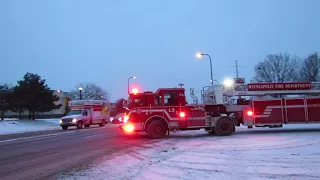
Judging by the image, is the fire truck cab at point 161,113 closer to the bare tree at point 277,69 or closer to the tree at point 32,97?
the tree at point 32,97

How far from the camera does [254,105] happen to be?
21359 millimetres

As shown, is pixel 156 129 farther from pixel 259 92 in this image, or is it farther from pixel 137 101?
pixel 259 92

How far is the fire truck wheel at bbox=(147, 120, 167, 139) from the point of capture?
19391 millimetres

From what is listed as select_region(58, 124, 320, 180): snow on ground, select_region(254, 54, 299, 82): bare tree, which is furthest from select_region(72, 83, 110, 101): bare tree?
select_region(58, 124, 320, 180): snow on ground

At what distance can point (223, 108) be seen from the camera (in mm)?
20812

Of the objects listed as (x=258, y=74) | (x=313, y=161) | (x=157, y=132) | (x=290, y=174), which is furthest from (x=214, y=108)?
(x=258, y=74)

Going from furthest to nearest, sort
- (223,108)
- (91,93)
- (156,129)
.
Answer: (91,93) < (223,108) < (156,129)

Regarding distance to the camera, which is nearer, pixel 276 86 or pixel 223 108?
pixel 223 108

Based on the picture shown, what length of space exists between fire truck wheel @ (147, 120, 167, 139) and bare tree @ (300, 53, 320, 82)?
62542mm

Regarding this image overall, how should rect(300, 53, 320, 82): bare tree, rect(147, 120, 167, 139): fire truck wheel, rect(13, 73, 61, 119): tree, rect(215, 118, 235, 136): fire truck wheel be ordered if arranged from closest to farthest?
rect(147, 120, 167, 139): fire truck wheel → rect(215, 118, 235, 136): fire truck wheel → rect(13, 73, 61, 119): tree → rect(300, 53, 320, 82): bare tree

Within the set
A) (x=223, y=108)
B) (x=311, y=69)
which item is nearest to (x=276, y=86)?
(x=223, y=108)

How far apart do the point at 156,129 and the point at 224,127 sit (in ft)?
13.3

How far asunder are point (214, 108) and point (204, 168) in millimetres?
11571

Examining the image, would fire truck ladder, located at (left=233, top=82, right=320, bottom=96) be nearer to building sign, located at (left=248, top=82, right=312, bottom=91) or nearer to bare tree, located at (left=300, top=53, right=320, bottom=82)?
building sign, located at (left=248, top=82, right=312, bottom=91)
